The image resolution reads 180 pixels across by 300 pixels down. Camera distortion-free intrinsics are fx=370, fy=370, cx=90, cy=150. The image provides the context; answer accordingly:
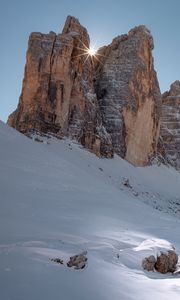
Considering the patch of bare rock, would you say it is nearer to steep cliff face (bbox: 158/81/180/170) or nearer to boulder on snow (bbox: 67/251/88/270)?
boulder on snow (bbox: 67/251/88/270)

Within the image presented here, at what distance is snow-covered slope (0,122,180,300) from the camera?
18.5ft

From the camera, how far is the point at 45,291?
A: 16.9 feet

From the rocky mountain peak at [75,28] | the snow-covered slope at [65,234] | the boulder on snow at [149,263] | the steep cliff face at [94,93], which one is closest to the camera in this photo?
the snow-covered slope at [65,234]

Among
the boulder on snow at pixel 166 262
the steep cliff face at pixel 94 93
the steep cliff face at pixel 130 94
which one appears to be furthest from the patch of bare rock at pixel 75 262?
the steep cliff face at pixel 130 94

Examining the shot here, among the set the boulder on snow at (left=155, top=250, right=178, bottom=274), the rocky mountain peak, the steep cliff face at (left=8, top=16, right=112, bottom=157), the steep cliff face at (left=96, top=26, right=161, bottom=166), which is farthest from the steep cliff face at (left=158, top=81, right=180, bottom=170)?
the boulder on snow at (left=155, top=250, right=178, bottom=274)

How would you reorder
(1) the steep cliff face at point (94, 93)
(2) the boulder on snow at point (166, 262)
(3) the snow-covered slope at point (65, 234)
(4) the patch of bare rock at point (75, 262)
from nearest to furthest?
(3) the snow-covered slope at point (65, 234) → (4) the patch of bare rock at point (75, 262) → (2) the boulder on snow at point (166, 262) → (1) the steep cliff face at point (94, 93)

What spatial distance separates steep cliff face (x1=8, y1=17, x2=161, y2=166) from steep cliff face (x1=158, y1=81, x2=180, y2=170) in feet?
35.8

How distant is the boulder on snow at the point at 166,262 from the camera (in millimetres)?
8555

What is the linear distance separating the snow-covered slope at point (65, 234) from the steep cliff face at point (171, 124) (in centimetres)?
4283

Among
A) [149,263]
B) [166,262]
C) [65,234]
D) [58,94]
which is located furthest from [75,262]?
[58,94]

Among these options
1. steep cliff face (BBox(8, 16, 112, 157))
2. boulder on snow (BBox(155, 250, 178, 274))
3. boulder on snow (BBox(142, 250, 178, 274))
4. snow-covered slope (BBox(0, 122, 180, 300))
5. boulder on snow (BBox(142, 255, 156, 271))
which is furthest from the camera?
steep cliff face (BBox(8, 16, 112, 157))

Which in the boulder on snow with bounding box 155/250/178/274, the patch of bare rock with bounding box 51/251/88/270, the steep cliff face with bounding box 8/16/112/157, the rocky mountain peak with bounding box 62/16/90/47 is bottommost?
the boulder on snow with bounding box 155/250/178/274

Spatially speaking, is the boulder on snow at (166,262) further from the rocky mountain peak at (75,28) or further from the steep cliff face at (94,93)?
the rocky mountain peak at (75,28)

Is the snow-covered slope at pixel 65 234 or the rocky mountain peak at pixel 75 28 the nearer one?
the snow-covered slope at pixel 65 234
